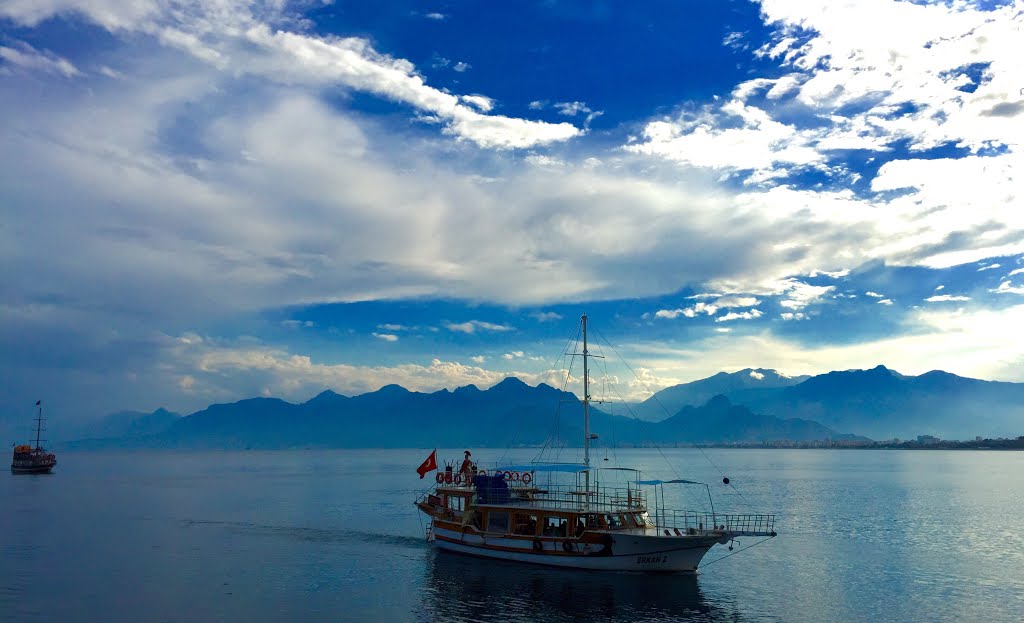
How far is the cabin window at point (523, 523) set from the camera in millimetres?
48969

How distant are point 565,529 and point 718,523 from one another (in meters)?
34.0

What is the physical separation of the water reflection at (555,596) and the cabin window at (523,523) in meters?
2.43

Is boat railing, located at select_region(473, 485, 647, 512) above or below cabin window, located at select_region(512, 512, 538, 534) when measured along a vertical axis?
above

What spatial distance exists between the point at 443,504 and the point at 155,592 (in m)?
21.4

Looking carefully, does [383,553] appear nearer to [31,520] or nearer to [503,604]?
[503,604]

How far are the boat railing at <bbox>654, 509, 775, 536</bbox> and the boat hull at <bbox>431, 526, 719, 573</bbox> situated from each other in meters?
1.35

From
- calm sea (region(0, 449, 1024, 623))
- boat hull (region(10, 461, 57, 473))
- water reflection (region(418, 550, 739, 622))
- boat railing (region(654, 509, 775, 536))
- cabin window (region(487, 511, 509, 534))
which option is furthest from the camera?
boat hull (region(10, 461, 57, 473))

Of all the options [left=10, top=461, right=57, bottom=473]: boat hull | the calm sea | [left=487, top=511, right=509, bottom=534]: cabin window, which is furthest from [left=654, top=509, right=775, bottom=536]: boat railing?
[left=10, top=461, right=57, bottom=473]: boat hull

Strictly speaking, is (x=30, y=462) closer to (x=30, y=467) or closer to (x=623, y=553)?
(x=30, y=467)

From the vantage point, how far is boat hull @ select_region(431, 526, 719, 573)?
44438 mm

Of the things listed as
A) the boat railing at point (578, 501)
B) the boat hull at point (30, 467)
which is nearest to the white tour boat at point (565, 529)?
the boat railing at point (578, 501)

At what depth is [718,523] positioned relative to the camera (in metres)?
74.8

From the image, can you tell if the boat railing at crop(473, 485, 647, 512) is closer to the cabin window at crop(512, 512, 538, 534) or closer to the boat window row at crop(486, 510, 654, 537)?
the boat window row at crop(486, 510, 654, 537)

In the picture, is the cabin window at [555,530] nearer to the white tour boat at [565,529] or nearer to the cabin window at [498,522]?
the white tour boat at [565,529]
